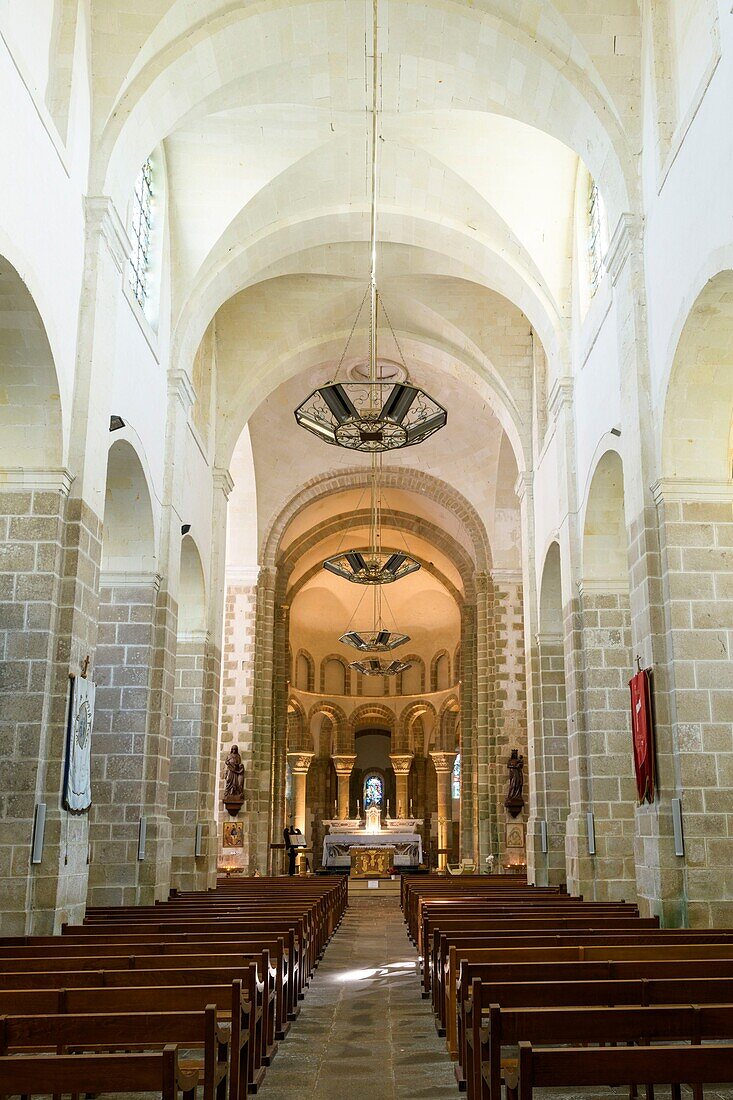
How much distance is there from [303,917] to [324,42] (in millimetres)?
8494

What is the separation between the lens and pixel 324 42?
35.0 ft

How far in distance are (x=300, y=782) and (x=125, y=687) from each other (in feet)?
68.9

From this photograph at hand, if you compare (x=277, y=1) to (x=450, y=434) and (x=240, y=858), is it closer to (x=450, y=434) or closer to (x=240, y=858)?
(x=450, y=434)

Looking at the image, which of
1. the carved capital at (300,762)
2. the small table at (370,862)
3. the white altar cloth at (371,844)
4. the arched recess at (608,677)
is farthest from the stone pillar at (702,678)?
the carved capital at (300,762)

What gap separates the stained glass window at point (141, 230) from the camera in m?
11.6

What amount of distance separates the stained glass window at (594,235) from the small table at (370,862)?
711 inches

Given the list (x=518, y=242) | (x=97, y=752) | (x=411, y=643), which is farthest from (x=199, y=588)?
(x=411, y=643)

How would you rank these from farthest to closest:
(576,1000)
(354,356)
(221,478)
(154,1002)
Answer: (354,356)
(221,478)
(576,1000)
(154,1002)

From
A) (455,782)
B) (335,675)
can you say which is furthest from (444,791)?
(335,675)

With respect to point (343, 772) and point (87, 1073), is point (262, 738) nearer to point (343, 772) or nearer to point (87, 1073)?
point (343, 772)

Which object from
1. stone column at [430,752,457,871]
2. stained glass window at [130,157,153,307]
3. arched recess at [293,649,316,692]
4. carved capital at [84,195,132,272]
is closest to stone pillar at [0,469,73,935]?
carved capital at [84,195,132,272]

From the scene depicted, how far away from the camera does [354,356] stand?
1872cm

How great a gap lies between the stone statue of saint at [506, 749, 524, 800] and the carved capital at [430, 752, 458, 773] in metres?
11.9

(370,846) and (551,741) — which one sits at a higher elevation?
(551,741)
